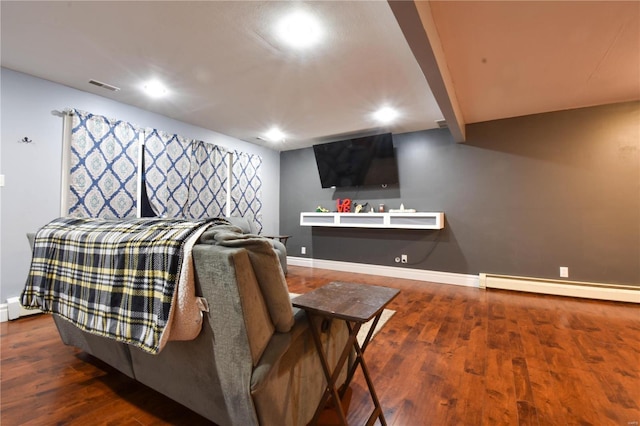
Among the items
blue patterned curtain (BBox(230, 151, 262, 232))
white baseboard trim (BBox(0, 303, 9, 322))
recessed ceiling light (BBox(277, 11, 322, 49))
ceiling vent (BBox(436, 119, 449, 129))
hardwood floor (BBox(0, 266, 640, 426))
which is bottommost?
hardwood floor (BBox(0, 266, 640, 426))

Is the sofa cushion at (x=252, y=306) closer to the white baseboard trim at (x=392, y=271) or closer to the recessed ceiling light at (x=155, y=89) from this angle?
the recessed ceiling light at (x=155, y=89)

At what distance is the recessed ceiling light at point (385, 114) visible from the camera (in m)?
3.53

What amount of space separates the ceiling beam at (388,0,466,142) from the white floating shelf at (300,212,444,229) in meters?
1.82

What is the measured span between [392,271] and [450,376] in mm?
2769

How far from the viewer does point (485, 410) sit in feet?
4.55

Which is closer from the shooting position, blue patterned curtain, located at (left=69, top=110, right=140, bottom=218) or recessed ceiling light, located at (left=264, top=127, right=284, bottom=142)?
blue patterned curtain, located at (left=69, top=110, right=140, bottom=218)

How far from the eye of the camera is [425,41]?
1675 millimetres

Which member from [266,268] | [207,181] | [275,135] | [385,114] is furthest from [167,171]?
[266,268]

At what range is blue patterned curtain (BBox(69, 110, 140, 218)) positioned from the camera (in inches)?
115

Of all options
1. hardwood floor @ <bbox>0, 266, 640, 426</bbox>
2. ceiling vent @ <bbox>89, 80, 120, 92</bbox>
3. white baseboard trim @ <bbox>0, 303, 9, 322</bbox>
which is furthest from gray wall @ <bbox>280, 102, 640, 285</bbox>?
white baseboard trim @ <bbox>0, 303, 9, 322</bbox>

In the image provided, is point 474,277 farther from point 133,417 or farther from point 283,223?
point 133,417

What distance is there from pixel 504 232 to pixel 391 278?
5.52 ft

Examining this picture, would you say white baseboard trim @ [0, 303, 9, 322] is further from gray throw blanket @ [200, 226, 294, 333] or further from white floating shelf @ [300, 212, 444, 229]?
white floating shelf @ [300, 212, 444, 229]

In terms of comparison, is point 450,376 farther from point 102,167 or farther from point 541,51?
point 102,167
